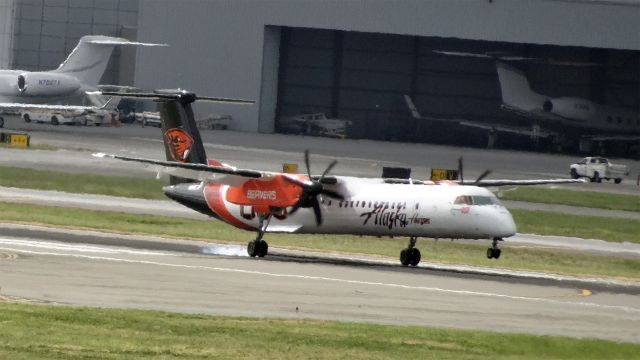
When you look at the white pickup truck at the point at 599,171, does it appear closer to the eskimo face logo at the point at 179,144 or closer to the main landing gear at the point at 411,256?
the eskimo face logo at the point at 179,144

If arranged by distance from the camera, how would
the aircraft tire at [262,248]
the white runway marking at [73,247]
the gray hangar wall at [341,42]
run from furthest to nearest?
1. the gray hangar wall at [341,42]
2. the aircraft tire at [262,248]
3. the white runway marking at [73,247]

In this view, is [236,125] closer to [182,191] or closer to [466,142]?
[466,142]

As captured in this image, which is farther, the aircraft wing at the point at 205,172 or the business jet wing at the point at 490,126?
the business jet wing at the point at 490,126

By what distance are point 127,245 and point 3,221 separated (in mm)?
7511

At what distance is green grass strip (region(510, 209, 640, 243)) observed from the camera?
6103 cm

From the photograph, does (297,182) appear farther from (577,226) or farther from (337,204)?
(577,226)

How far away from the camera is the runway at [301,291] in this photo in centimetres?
3064

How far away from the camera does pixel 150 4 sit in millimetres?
129125

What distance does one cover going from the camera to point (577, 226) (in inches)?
2517

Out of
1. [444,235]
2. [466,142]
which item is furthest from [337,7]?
[444,235]

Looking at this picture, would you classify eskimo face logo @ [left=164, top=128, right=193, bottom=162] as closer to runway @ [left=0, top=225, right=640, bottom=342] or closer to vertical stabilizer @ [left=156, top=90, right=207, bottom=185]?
vertical stabilizer @ [left=156, top=90, right=207, bottom=185]

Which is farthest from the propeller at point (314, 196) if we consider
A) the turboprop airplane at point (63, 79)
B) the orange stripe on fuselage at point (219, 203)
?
the turboprop airplane at point (63, 79)

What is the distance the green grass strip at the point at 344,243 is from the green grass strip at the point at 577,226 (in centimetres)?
663

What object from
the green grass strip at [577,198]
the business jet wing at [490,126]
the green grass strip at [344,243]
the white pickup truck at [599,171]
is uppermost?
the business jet wing at [490,126]
